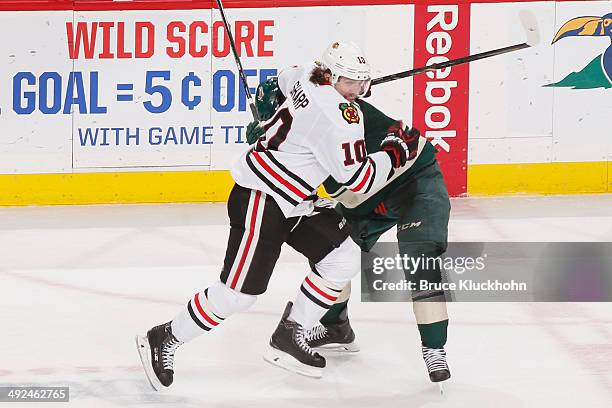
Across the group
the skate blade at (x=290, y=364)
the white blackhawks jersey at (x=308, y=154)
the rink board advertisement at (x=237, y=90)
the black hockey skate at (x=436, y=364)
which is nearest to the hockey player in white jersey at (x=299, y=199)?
the white blackhawks jersey at (x=308, y=154)

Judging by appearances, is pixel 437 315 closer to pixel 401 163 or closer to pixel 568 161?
pixel 401 163

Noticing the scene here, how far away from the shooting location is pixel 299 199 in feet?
12.8

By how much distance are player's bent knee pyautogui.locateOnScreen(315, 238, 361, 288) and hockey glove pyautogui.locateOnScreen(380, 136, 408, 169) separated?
29 cm

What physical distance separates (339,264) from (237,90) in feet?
10.2

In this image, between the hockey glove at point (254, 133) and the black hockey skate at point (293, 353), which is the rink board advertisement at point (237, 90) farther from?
the black hockey skate at point (293, 353)

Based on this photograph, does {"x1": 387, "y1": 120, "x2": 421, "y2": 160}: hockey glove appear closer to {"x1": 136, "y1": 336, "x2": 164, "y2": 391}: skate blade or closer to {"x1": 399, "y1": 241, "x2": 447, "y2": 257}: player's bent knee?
{"x1": 399, "y1": 241, "x2": 447, "y2": 257}: player's bent knee

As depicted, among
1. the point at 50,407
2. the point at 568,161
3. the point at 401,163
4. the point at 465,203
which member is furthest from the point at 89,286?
the point at 568,161

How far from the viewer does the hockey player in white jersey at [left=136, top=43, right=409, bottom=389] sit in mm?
3814

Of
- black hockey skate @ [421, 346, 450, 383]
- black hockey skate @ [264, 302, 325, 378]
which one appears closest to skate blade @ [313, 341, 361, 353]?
black hockey skate @ [264, 302, 325, 378]

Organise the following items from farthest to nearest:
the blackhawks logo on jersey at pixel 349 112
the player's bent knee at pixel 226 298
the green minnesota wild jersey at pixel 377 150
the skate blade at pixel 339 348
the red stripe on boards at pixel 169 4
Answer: the red stripe on boards at pixel 169 4, the skate blade at pixel 339 348, the green minnesota wild jersey at pixel 377 150, the player's bent knee at pixel 226 298, the blackhawks logo on jersey at pixel 349 112

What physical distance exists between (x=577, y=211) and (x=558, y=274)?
4.38ft

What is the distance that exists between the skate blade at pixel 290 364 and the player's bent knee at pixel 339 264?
29 cm

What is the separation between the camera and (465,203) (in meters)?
6.96

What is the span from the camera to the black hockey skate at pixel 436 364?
3.98 metres
